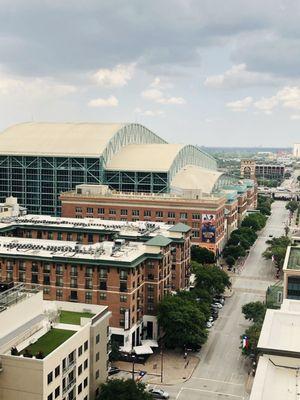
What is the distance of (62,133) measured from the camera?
174 meters

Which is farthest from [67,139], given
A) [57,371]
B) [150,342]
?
[57,371]

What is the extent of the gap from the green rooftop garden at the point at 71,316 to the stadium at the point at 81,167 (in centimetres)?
9371

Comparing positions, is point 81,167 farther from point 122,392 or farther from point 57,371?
point 57,371

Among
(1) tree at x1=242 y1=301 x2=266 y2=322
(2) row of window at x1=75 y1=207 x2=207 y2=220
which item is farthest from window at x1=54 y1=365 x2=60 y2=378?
(2) row of window at x1=75 y1=207 x2=207 y2=220

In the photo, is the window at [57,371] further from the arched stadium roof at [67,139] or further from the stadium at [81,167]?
the arched stadium roof at [67,139]

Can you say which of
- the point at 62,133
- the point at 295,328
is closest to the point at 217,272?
the point at 295,328

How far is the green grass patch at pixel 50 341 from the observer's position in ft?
167

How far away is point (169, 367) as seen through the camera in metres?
76.1

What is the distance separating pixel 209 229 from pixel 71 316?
74940 millimetres

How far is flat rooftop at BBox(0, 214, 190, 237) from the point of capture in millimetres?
102250

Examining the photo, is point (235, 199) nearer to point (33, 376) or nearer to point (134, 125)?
point (134, 125)

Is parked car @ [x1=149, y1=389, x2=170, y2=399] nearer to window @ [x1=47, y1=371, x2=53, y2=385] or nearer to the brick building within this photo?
the brick building

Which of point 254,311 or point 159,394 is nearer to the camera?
point 159,394

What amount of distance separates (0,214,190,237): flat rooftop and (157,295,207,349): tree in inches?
784
